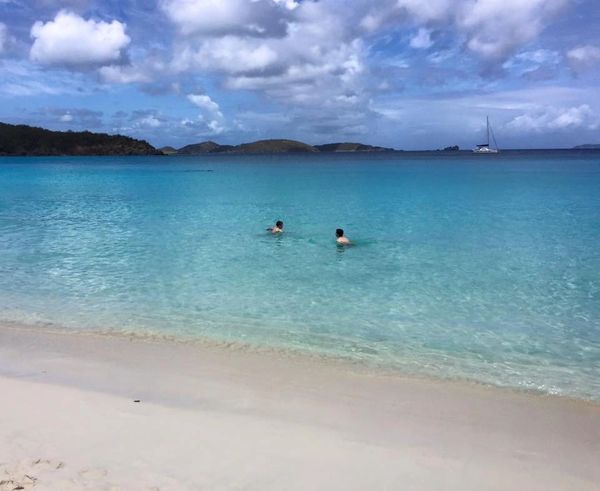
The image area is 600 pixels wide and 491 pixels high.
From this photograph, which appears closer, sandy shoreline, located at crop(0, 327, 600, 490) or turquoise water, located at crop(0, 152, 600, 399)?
sandy shoreline, located at crop(0, 327, 600, 490)

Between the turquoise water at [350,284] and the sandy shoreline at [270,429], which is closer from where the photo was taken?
the sandy shoreline at [270,429]

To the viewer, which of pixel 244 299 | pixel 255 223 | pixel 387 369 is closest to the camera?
pixel 387 369

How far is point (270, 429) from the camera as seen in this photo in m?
5.74

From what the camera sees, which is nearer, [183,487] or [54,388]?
[183,487]

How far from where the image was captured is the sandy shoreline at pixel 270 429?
484 cm

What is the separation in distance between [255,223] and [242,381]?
1728cm

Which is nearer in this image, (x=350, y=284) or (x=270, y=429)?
(x=270, y=429)

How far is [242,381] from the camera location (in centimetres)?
724

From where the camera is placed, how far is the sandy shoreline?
15.9ft

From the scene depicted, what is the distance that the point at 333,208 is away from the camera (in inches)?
1192

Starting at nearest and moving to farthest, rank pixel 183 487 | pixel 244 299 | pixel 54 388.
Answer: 1. pixel 183 487
2. pixel 54 388
3. pixel 244 299

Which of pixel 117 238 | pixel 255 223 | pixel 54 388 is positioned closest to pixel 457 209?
pixel 255 223

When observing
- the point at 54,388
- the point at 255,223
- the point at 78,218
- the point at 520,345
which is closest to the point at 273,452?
the point at 54,388

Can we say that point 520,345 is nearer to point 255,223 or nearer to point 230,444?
point 230,444
